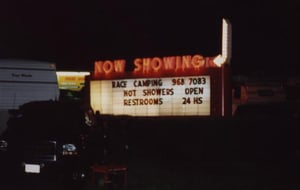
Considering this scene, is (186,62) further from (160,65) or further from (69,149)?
(69,149)

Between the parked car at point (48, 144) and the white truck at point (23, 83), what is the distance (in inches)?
185

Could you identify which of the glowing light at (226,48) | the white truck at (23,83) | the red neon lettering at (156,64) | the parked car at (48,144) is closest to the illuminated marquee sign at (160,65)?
the red neon lettering at (156,64)

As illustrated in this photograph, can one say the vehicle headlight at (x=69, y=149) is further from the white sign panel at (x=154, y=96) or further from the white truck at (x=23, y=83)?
the white sign panel at (x=154, y=96)

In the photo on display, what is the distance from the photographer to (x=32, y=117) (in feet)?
55.0

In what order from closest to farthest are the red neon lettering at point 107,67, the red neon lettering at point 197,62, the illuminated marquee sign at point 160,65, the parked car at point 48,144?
the parked car at point 48,144 → the red neon lettering at point 197,62 → the illuminated marquee sign at point 160,65 → the red neon lettering at point 107,67

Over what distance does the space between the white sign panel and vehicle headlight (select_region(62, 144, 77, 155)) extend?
20665mm

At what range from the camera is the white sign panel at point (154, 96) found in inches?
1432

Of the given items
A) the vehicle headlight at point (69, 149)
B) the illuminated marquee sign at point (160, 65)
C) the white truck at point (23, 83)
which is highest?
the illuminated marquee sign at point (160, 65)

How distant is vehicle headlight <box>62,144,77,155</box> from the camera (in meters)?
15.6

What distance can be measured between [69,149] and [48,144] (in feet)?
1.55

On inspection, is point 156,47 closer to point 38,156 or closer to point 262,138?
point 262,138

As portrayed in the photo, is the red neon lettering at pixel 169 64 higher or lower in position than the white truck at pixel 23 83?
higher

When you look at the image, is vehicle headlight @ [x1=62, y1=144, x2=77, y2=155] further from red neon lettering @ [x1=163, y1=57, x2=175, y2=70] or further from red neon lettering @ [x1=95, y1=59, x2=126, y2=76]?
red neon lettering @ [x1=95, y1=59, x2=126, y2=76]

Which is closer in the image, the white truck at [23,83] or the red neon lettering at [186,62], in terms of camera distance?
the white truck at [23,83]
